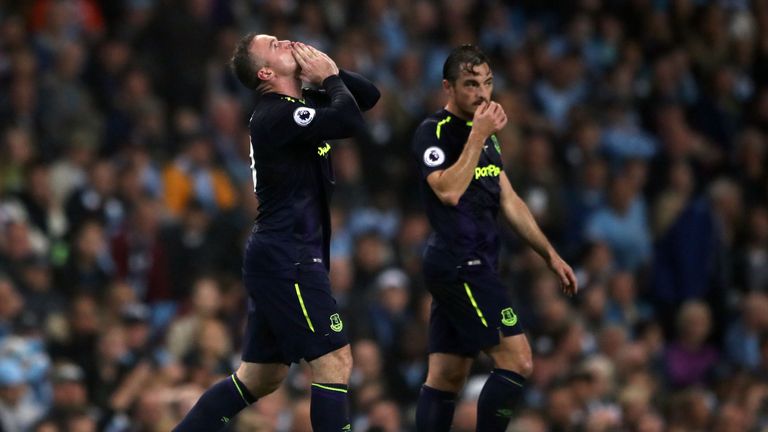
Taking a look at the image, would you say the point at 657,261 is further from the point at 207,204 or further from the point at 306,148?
the point at 306,148

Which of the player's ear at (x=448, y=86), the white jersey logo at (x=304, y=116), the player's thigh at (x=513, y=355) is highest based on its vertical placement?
the player's ear at (x=448, y=86)

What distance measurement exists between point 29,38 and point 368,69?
3269 millimetres

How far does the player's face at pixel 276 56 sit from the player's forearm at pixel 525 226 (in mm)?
1423

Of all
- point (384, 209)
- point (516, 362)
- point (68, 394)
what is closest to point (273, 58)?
point (516, 362)

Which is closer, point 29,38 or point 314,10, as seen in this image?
point 29,38

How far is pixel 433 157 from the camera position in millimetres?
8562

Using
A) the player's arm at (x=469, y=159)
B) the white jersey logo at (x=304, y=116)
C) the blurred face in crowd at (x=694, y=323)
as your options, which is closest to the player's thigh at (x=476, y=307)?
the player's arm at (x=469, y=159)

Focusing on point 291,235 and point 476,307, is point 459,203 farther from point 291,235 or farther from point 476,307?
point 291,235

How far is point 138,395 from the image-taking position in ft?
38.5

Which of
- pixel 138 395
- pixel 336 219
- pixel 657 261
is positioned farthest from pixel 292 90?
pixel 657 261

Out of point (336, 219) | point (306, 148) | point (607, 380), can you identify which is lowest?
point (607, 380)

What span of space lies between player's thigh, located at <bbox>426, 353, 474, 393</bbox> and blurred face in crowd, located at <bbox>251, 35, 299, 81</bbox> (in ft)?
5.78

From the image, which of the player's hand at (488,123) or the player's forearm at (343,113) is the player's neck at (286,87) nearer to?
the player's forearm at (343,113)

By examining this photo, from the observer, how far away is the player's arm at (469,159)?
8250 mm
